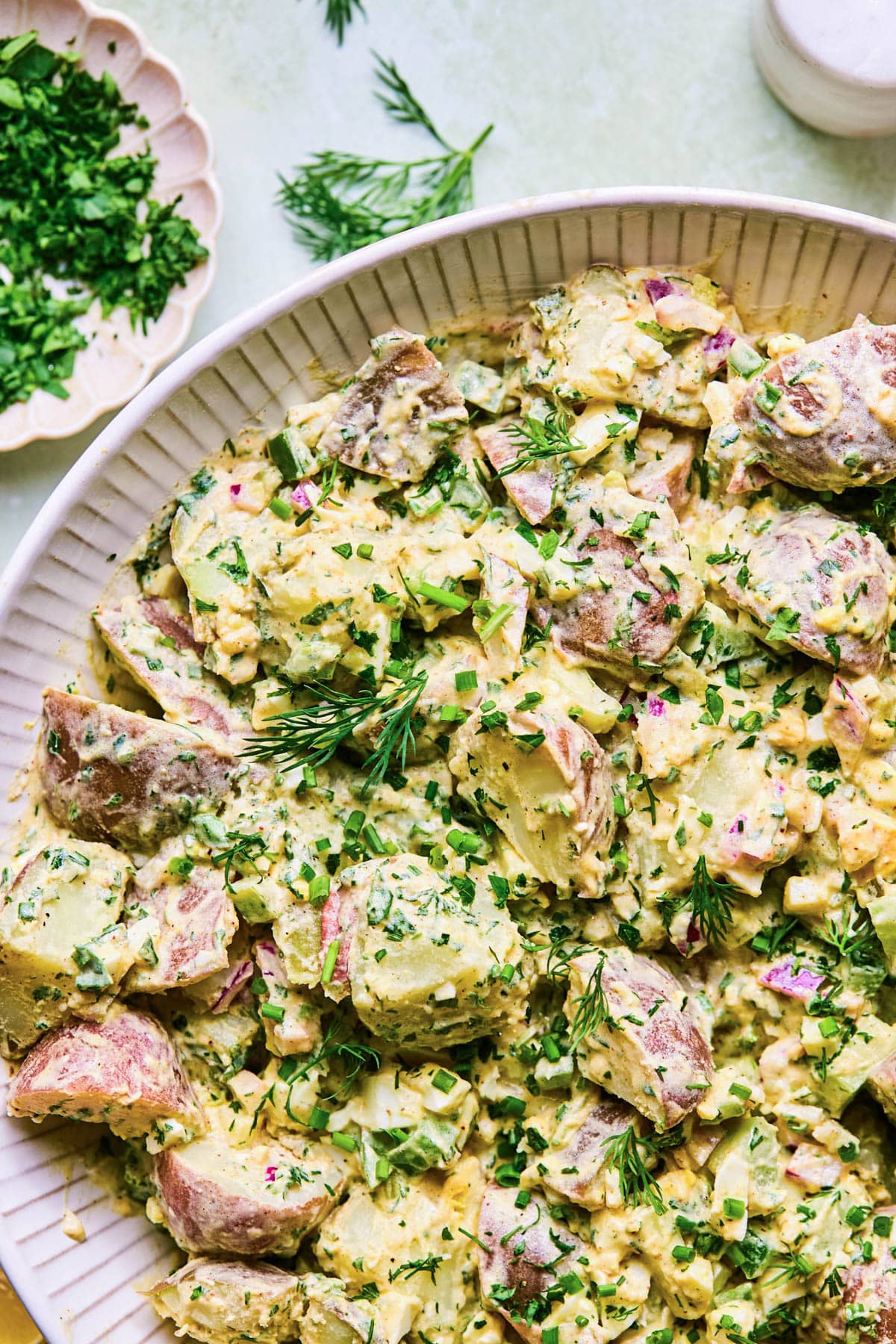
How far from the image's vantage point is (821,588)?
2.43 metres

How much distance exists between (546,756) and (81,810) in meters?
1.02

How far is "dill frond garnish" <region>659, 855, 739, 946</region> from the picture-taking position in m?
2.46

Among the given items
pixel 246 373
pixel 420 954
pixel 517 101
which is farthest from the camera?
pixel 517 101

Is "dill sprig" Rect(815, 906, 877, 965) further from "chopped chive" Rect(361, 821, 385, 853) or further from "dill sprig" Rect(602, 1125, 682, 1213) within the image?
"chopped chive" Rect(361, 821, 385, 853)

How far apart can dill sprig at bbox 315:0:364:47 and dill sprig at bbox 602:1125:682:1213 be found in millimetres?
2825

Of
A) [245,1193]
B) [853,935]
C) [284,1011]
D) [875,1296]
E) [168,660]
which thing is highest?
[168,660]

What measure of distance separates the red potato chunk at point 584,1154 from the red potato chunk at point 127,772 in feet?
3.35

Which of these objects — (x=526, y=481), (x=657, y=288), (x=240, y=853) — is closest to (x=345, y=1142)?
(x=240, y=853)

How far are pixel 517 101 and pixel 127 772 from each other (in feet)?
6.72

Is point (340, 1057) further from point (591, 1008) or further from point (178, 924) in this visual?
point (591, 1008)

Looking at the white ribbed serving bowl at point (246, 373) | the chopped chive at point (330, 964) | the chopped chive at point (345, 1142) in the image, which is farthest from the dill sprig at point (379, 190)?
the chopped chive at point (345, 1142)

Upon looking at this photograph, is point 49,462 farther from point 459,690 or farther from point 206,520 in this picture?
point 459,690

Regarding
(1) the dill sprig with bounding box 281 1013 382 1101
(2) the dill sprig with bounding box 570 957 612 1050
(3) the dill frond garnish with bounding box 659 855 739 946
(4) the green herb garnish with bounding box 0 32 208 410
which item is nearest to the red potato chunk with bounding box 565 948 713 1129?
(2) the dill sprig with bounding box 570 957 612 1050

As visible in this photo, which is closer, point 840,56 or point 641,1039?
point 641,1039
